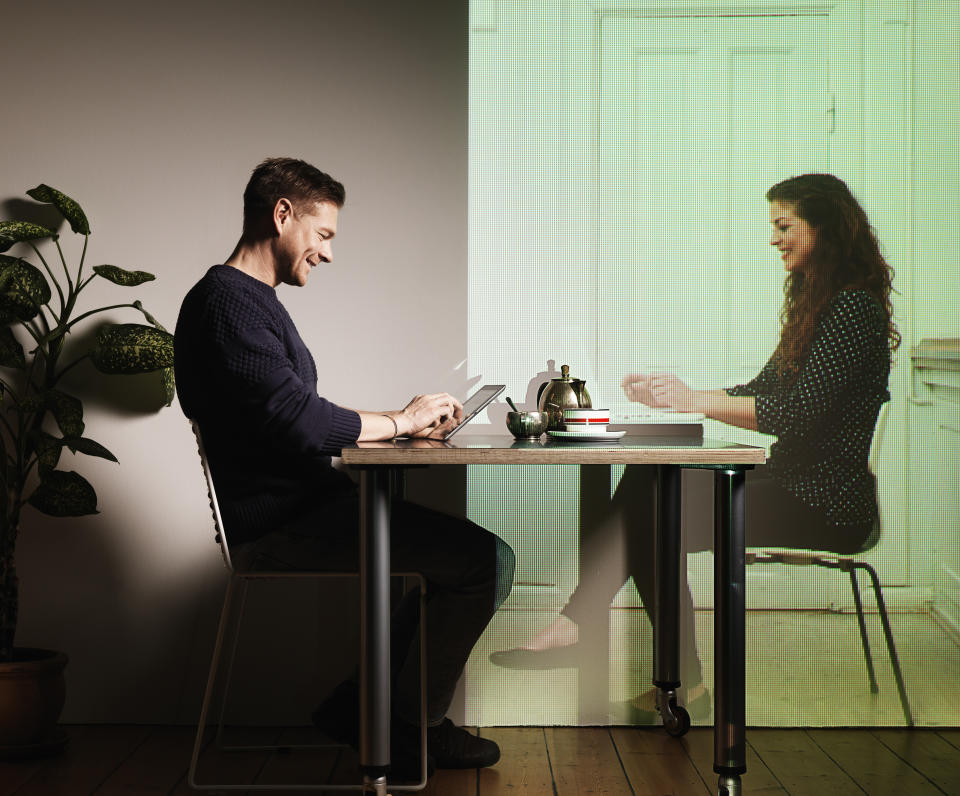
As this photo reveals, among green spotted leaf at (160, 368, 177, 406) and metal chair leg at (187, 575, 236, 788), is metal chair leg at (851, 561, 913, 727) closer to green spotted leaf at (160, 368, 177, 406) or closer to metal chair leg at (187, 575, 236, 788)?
metal chair leg at (187, 575, 236, 788)

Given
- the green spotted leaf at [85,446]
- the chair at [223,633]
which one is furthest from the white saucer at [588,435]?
the green spotted leaf at [85,446]

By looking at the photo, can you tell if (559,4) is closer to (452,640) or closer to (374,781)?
(452,640)

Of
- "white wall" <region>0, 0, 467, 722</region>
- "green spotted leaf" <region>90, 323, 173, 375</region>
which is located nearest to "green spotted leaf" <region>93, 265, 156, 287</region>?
"green spotted leaf" <region>90, 323, 173, 375</region>

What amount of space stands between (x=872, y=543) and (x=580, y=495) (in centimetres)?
81

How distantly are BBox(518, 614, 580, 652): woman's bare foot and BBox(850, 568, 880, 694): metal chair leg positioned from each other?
2.50ft

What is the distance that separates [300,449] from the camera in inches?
81.0

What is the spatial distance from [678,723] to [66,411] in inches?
68.4

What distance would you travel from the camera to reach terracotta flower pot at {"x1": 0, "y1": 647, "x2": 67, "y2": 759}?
2.39 meters

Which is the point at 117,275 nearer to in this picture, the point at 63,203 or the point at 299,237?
the point at 63,203

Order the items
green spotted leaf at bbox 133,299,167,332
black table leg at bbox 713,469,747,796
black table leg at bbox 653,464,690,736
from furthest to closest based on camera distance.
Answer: black table leg at bbox 653,464,690,736, green spotted leaf at bbox 133,299,167,332, black table leg at bbox 713,469,747,796

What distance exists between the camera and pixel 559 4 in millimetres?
2750

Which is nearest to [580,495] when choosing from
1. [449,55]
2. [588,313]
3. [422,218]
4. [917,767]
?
[588,313]

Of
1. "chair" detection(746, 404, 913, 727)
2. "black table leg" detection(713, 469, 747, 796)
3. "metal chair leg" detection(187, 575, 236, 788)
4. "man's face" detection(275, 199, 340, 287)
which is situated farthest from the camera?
"chair" detection(746, 404, 913, 727)

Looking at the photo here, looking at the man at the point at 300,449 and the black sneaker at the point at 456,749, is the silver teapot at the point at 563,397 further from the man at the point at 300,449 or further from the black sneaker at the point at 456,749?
the black sneaker at the point at 456,749
